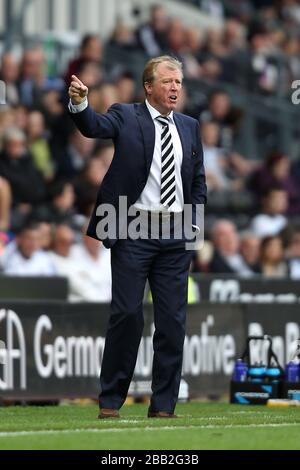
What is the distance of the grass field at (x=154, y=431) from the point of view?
927 cm

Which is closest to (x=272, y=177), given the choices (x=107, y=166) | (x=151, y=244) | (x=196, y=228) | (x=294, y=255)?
(x=294, y=255)

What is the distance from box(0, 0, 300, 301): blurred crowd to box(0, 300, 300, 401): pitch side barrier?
4.19ft

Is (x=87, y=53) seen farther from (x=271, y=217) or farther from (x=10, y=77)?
(x=271, y=217)

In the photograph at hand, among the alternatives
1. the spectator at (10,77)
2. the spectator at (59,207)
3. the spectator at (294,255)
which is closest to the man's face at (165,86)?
the spectator at (59,207)

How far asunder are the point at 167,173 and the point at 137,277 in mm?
709

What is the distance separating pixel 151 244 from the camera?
1106 centimetres

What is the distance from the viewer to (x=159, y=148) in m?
11.1

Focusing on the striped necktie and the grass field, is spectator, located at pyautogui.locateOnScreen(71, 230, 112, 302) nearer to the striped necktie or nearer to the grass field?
the grass field

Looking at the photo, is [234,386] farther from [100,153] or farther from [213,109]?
[213,109]

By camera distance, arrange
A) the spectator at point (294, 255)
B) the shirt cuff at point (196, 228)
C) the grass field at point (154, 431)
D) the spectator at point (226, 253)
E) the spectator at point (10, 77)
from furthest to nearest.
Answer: the spectator at point (294, 255), the spectator at point (226, 253), the spectator at point (10, 77), the shirt cuff at point (196, 228), the grass field at point (154, 431)

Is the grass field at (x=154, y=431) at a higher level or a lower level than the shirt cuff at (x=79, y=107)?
lower

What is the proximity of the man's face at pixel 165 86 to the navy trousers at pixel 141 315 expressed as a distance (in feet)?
2.95

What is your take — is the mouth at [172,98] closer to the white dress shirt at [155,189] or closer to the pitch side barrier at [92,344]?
the white dress shirt at [155,189]

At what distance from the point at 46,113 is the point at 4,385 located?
18.6ft
